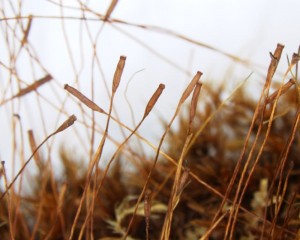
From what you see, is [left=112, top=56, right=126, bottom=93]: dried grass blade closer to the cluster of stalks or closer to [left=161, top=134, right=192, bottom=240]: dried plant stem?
[left=161, top=134, right=192, bottom=240]: dried plant stem

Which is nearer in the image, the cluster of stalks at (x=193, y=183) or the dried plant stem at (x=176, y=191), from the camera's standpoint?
the dried plant stem at (x=176, y=191)

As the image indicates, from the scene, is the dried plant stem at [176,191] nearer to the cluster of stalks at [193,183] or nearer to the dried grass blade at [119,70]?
the dried grass blade at [119,70]

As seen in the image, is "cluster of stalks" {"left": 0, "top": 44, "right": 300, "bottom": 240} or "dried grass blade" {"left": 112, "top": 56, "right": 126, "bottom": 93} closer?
"dried grass blade" {"left": 112, "top": 56, "right": 126, "bottom": 93}

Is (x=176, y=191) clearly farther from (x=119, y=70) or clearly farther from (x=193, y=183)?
(x=193, y=183)

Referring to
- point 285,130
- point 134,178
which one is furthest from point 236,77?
point 134,178

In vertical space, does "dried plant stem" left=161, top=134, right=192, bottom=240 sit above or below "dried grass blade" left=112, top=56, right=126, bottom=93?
below

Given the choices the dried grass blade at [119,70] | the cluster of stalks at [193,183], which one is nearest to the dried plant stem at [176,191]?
the dried grass blade at [119,70]

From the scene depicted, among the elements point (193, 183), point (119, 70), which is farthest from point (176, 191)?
point (193, 183)

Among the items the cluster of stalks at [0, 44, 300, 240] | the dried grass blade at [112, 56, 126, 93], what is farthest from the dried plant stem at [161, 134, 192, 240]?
the cluster of stalks at [0, 44, 300, 240]

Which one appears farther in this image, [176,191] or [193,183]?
[193,183]

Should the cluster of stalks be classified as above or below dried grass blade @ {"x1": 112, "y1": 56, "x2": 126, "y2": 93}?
below

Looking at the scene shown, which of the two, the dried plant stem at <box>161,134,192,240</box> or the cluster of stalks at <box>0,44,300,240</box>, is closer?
the dried plant stem at <box>161,134,192,240</box>

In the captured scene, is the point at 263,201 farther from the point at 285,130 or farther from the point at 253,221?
the point at 285,130
